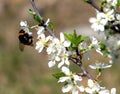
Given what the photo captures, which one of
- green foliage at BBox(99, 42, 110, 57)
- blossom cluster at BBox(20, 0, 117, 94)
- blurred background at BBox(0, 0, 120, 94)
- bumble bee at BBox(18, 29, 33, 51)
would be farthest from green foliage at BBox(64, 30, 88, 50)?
blurred background at BBox(0, 0, 120, 94)

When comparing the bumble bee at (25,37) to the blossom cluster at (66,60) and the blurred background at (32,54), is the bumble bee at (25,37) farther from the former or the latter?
the blurred background at (32,54)

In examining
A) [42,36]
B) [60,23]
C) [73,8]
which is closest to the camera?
[42,36]

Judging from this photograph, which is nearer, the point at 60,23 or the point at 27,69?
the point at 27,69

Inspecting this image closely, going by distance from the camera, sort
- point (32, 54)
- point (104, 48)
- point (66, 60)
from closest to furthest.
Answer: point (66, 60)
point (104, 48)
point (32, 54)

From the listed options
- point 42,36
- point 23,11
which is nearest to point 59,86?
point 23,11

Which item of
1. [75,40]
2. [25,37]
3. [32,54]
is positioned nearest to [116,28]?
[75,40]

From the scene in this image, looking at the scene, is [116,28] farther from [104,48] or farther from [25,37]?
[25,37]

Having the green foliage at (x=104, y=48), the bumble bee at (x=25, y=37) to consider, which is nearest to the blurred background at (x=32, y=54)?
the bumble bee at (x=25, y=37)

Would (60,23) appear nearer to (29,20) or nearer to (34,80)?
(29,20)

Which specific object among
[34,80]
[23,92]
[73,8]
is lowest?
[23,92]
